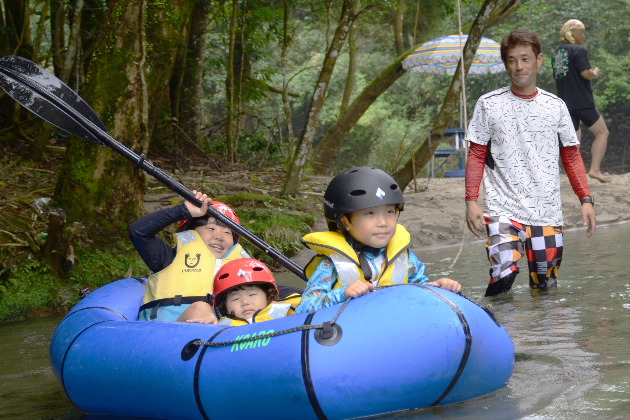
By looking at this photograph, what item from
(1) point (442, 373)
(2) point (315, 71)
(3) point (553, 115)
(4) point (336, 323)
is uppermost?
(2) point (315, 71)

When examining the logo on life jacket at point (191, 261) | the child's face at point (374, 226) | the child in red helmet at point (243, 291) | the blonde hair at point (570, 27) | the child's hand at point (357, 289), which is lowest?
the child in red helmet at point (243, 291)

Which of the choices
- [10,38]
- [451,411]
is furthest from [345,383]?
[10,38]

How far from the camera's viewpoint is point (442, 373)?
2445 millimetres

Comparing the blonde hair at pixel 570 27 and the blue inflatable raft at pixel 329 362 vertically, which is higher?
the blonde hair at pixel 570 27

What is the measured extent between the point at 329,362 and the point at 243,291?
1.33 m

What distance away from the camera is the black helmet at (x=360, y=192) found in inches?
113

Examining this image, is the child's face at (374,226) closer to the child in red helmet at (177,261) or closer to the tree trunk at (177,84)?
the child in red helmet at (177,261)

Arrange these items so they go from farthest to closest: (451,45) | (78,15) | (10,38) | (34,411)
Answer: (451,45) → (10,38) → (78,15) → (34,411)

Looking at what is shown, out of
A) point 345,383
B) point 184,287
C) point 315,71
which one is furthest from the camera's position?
point 315,71

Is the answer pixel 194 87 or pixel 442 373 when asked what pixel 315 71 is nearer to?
pixel 194 87

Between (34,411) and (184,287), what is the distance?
3.60 feet

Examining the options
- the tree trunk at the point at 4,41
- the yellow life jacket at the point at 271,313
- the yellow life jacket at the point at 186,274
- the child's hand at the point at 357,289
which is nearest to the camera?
the child's hand at the point at 357,289

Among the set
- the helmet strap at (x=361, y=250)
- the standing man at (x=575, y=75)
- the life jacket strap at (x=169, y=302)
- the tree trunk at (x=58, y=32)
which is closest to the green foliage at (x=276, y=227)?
the tree trunk at (x=58, y=32)

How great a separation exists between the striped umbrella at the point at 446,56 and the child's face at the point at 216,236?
7.68 m
